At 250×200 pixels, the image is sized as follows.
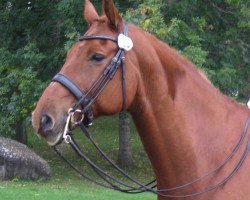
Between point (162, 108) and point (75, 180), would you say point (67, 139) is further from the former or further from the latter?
point (75, 180)

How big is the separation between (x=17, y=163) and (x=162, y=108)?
10.3 metres

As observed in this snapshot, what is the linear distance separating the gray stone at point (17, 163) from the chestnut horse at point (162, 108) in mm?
9968

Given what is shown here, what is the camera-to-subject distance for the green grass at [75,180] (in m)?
11.5

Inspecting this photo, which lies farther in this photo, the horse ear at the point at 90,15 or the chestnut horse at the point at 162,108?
the horse ear at the point at 90,15

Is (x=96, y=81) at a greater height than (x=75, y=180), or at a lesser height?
greater

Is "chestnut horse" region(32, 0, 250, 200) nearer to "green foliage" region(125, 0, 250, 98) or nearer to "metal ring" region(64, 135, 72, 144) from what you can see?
"metal ring" region(64, 135, 72, 144)

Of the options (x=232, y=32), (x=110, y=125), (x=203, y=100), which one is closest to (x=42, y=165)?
(x=232, y=32)

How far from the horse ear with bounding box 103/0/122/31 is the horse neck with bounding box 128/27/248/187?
0.14m

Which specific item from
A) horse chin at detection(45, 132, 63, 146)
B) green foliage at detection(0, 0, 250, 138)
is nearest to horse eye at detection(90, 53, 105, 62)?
horse chin at detection(45, 132, 63, 146)

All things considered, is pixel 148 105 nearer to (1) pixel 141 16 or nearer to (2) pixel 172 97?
(2) pixel 172 97

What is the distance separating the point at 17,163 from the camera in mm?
13398

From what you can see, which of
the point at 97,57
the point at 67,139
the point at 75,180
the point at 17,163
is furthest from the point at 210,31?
the point at 67,139

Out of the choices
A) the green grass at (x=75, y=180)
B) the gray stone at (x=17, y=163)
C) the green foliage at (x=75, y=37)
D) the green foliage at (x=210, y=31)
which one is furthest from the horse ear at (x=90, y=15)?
the gray stone at (x=17, y=163)

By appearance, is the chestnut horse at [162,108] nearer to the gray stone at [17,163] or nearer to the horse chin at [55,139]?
the horse chin at [55,139]
